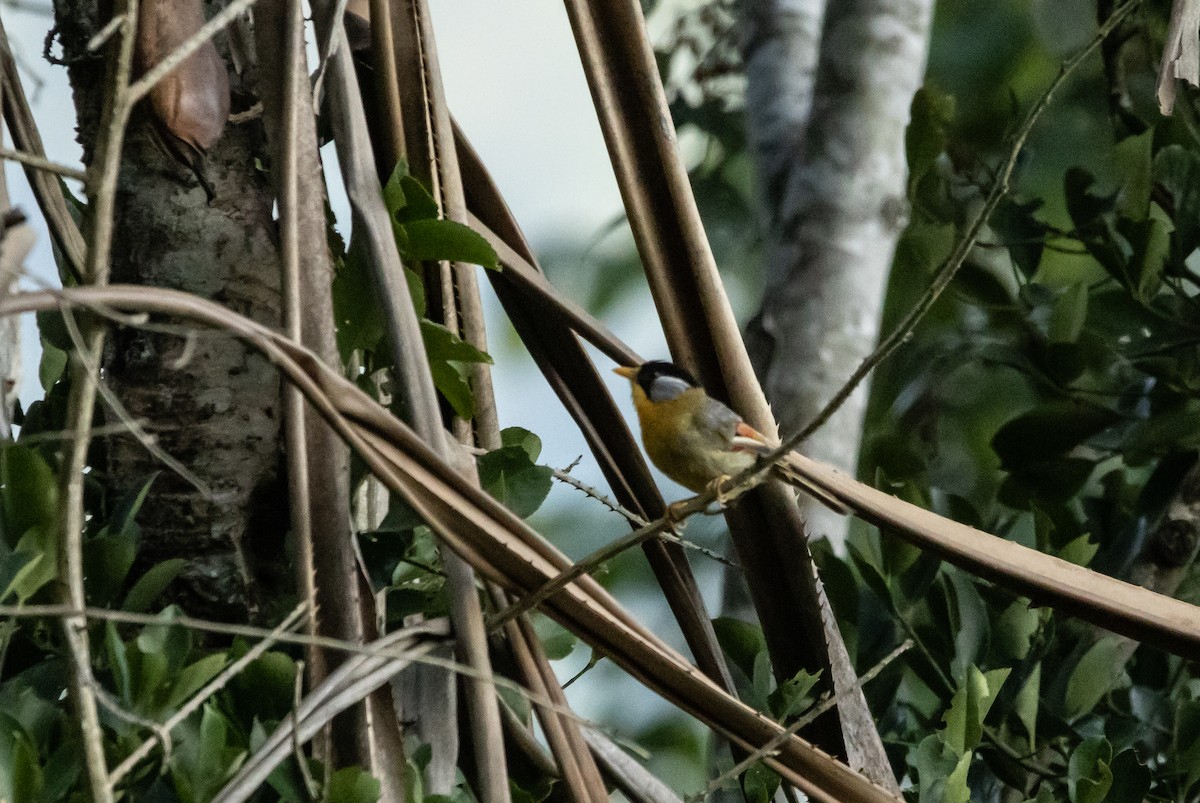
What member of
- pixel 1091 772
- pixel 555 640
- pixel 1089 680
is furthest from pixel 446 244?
pixel 1089 680

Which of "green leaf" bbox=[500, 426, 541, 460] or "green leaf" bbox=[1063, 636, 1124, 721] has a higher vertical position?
"green leaf" bbox=[500, 426, 541, 460]

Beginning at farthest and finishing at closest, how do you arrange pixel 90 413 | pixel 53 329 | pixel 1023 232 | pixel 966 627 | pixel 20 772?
pixel 1023 232, pixel 966 627, pixel 53 329, pixel 20 772, pixel 90 413

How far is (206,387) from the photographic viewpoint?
3.70 feet

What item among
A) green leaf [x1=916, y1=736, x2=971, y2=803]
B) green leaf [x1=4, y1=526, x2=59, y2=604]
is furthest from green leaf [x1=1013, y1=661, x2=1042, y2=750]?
green leaf [x1=4, y1=526, x2=59, y2=604]

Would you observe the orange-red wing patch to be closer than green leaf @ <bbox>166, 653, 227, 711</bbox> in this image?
No

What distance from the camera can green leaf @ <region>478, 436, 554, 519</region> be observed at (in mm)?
1139

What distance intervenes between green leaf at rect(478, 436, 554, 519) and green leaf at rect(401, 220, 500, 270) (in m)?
0.17

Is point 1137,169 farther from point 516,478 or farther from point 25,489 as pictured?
point 25,489

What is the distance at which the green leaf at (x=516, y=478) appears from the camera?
1139 mm

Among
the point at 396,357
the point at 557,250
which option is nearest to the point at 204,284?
the point at 396,357

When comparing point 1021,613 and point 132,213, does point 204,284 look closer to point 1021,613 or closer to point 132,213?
point 132,213

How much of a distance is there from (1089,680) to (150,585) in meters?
1.13

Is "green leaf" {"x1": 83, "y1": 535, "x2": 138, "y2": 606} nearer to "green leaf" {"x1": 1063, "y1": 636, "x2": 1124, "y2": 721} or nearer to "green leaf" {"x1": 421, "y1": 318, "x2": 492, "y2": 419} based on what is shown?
"green leaf" {"x1": 421, "y1": 318, "x2": 492, "y2": 419}

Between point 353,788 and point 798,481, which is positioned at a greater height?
point 798,481
